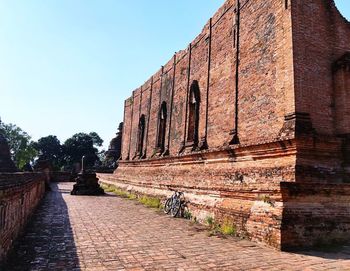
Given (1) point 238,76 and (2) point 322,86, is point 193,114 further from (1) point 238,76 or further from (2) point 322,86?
(2) point 322,86

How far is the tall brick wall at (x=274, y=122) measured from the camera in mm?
6309

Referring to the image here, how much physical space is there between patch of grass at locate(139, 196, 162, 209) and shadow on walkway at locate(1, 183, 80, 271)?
4.51 m

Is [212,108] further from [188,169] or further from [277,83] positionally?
[277,83]

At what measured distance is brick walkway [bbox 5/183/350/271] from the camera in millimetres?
4719

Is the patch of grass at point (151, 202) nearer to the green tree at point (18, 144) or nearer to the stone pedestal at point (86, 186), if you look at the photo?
the stone pedestal at point (86, 186)

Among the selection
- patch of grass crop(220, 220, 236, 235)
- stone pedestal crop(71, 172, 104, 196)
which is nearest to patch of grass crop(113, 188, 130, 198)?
stone pedestal crop(71, 172, 104, 196)

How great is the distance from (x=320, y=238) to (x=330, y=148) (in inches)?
80.6

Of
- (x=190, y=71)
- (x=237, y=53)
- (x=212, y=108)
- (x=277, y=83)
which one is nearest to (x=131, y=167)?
(x=190, y=71)

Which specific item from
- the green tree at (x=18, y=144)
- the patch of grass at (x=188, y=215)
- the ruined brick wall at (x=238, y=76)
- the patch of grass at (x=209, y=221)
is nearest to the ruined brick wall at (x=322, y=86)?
the ruined brick wall at (x=238, y=76)

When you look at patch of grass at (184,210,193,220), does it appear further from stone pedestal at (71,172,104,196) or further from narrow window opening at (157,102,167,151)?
stone pedestal at (71,172,104,196)

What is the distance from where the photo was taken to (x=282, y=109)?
746cm

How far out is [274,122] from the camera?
7.69 meters

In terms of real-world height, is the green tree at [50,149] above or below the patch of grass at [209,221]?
above

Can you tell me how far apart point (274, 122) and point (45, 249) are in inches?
218
